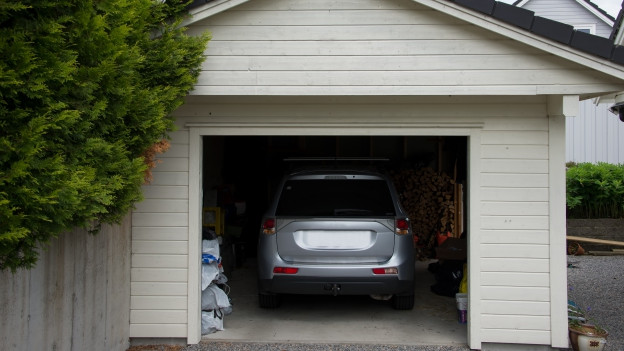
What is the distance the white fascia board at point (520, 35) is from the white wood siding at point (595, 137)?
12656 mm

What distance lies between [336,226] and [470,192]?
1.47 metres

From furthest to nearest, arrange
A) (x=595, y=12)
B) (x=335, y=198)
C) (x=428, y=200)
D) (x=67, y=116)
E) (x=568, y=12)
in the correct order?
(x=568, y=12), (x=595, y=12), (x=428, y=200), (x=335, y=198), (x=67, y=116)

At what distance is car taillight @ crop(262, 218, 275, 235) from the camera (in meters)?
6.13

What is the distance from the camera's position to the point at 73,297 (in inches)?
162

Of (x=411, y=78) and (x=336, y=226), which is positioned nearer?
(x=411, y=78)

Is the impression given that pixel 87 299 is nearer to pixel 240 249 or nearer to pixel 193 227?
Answer: pixel 193 227

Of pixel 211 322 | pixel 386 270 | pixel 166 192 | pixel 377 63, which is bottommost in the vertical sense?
pixel 211 322

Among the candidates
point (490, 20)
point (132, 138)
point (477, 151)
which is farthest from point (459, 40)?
point (132, 138)

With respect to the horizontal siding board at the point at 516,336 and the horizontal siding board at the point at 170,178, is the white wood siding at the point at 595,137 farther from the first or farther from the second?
the horizontal siding board at the point at 170,178

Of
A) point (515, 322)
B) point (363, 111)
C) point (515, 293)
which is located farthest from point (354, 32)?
point (515, 322)

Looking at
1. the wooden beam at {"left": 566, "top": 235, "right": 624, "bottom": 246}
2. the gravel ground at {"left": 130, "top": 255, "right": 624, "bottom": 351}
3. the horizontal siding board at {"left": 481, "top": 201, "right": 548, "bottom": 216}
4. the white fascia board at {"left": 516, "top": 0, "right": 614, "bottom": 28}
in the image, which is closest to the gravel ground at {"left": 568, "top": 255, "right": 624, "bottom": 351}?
the gravel ground at {"left": 130, "top": 255, "right": 624, "bottom": 351}

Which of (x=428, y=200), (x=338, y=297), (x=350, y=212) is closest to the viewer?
(x=350, y=212)

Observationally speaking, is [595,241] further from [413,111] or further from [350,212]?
[413,111]

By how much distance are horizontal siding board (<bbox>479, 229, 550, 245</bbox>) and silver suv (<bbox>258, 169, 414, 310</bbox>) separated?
1058 mm
